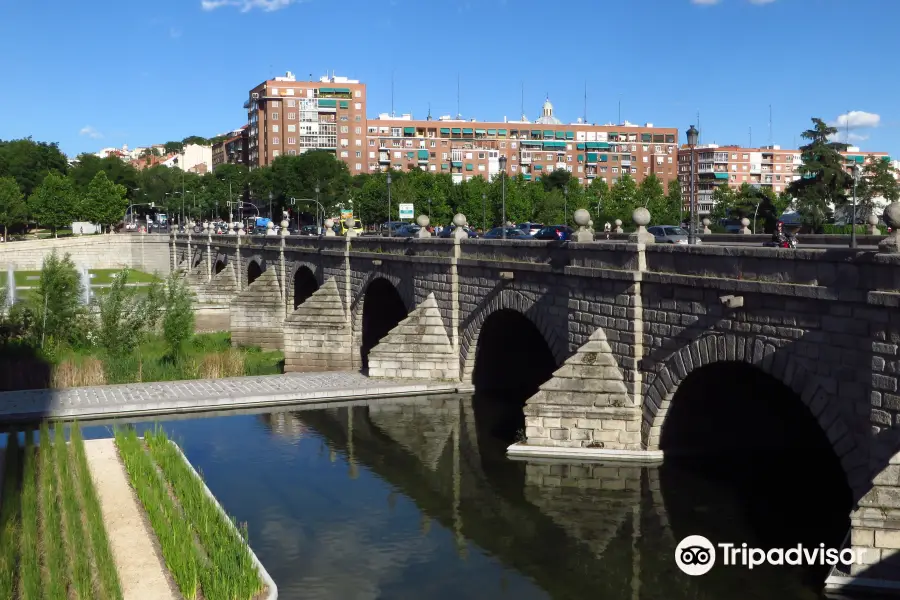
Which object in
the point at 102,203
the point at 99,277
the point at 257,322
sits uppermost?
the point at 102,203

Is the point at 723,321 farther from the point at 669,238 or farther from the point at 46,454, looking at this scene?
the point at 669,238

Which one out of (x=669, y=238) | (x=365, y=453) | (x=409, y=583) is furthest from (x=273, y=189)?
(x=409, y=583)

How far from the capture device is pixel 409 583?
599 inches

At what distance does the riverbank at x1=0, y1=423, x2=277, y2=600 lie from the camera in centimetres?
1266

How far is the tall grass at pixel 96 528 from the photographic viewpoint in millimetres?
12388

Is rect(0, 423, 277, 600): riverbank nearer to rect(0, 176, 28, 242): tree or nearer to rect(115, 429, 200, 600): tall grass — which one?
rect(115, 429, 200, 600): tall grass

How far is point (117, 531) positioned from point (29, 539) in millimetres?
1472

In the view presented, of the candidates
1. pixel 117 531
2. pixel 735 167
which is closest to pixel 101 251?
pixel 117 531

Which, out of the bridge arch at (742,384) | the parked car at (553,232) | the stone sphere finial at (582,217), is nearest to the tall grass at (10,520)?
the bridge arch at (742,384)

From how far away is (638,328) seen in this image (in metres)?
20.7

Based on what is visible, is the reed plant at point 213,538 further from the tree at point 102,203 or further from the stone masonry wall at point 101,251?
the tree at point 102,203

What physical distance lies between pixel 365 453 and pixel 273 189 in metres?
111

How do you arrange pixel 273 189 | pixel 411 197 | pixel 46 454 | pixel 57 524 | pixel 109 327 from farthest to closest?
1. pixel 273 189
2. pixel 411 197
3. pixel 109 327
4. pixel 46 454
5. pixel 57 524

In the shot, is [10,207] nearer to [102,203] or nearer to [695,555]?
[102,203]
